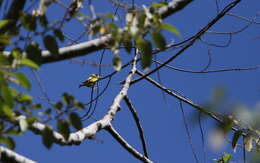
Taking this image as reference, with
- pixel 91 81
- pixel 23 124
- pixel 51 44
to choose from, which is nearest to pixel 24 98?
pixel 23 124

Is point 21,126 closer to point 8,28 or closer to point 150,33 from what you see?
point 8,28

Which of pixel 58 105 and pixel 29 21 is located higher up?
pixel 29 21

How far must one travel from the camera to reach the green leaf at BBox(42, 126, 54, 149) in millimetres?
1736

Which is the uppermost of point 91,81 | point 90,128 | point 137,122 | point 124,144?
point 91,81

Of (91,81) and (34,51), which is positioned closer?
(34,51)

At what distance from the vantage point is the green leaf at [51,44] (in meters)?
1.75

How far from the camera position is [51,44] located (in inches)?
68.8

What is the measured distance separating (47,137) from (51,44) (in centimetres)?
32

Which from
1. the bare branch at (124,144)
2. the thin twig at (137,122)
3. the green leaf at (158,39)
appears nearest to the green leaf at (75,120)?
the green leaf at (158,39)

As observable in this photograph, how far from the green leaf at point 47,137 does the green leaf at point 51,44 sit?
265 mm

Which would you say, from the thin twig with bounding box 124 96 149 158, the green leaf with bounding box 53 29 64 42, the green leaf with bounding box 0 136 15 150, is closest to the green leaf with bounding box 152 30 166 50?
the green leaf with bounding box 53 29 64 42

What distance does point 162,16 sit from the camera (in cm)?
193

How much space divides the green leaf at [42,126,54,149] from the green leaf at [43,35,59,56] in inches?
10.4

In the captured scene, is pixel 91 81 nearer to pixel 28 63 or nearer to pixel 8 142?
pixel 8 142
